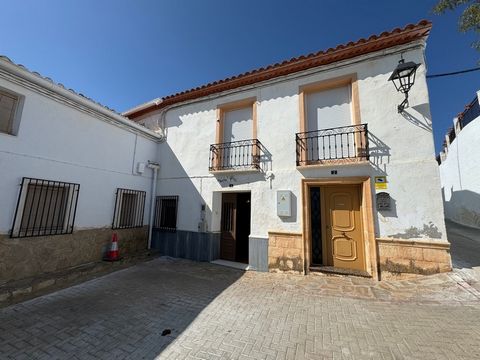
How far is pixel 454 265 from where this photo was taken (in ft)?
15.8

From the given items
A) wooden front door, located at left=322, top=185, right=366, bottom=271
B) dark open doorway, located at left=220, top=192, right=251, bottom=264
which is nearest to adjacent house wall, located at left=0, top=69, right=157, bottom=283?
dark open doorway, located at left=220, top=192, right=251, bottom=264

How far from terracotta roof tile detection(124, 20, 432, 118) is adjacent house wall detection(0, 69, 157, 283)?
3.33 metres

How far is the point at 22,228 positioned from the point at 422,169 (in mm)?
9454

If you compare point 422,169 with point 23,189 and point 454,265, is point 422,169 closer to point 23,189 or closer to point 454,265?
point 454,265

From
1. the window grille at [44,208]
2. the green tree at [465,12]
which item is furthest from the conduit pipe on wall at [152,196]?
the green tree at [465,12]

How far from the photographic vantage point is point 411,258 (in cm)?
475

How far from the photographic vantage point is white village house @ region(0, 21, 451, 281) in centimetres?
489

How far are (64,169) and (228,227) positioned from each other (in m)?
5.10

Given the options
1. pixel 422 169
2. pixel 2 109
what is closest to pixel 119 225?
pixel 2 109

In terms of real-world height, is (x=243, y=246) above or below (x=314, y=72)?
below

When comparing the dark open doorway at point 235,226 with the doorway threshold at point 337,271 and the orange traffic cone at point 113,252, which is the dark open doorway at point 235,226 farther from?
the orange traffic cone at point 113,252

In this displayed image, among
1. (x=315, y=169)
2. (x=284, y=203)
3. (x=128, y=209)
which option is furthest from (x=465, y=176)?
(x=128, y=209)

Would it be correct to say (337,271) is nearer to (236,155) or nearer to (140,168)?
(236,155)

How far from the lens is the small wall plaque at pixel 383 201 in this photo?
16.6 feet
